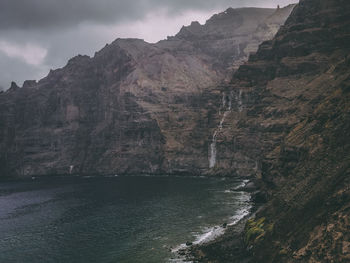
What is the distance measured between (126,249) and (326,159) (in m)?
48.4

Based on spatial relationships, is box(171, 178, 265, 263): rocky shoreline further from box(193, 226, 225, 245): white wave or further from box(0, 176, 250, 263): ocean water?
box(0, 176, 250, 263): ocean water

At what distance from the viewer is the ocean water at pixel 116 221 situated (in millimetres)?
87125

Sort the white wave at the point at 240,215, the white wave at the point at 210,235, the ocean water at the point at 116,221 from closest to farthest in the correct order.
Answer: the white wave at the point at 210,235 → the ocean water at the point at 116,221 → the white wave at the point at 240,215

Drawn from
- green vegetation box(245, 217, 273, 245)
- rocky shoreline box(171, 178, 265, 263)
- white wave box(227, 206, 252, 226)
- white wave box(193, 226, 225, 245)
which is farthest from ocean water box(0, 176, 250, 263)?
green vegetation box(245, 217, 273, 245)

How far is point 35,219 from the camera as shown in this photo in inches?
5059

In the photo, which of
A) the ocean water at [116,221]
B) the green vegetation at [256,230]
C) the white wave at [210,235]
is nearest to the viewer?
the green vegetation at [256,230]

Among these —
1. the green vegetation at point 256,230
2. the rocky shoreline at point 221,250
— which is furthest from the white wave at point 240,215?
the green vegetation at point 256,230

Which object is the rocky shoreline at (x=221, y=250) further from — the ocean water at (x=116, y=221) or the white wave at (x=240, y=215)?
the white wave at (x=240, y=215)

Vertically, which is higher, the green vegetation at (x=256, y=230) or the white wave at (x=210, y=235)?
the green vegetation at (x=256, y=230)

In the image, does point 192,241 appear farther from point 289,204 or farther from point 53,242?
point 53,242

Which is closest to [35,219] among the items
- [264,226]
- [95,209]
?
[95,209]

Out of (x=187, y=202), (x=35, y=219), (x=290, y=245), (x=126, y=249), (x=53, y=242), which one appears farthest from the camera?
(x=187, y=202)

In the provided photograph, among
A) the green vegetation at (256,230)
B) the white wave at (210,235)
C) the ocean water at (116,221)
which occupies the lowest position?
the ocean water at (116,221)

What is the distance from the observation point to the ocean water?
8712 cm
